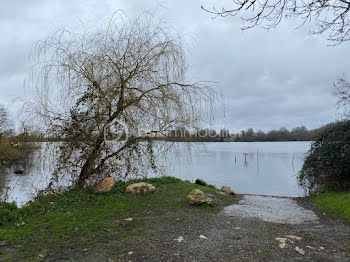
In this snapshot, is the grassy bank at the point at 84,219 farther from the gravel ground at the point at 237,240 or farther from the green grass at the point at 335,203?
the green grass at the point at 335,203

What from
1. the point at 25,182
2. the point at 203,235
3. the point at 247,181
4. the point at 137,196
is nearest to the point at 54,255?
the point at 203,235

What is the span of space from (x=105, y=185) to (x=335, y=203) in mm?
6198

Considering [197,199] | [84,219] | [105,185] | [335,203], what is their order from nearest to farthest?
[84,219] < [197,199] < [335,203] < [105,185]

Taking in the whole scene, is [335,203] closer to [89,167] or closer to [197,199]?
[197,199]

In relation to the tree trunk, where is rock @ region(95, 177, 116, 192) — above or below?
below

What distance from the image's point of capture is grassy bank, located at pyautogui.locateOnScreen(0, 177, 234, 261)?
4230mm

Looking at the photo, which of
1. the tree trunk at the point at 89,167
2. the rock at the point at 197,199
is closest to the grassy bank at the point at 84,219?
the rock at the point at 197,199

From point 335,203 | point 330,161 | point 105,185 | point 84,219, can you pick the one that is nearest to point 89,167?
point 105,185

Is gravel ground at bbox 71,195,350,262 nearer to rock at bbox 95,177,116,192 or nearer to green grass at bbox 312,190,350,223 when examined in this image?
green grass at bbox 312,190,350,223

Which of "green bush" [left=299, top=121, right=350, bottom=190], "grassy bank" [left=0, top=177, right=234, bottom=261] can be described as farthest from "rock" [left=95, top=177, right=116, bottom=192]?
"green bush" [left=299, top=121, right=350, bottom=190]

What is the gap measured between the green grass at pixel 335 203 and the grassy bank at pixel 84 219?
2565mm

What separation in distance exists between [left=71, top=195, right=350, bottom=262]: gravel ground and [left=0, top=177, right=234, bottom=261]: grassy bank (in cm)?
20

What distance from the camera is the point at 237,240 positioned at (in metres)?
4.62

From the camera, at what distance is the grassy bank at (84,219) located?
423 centimetres
